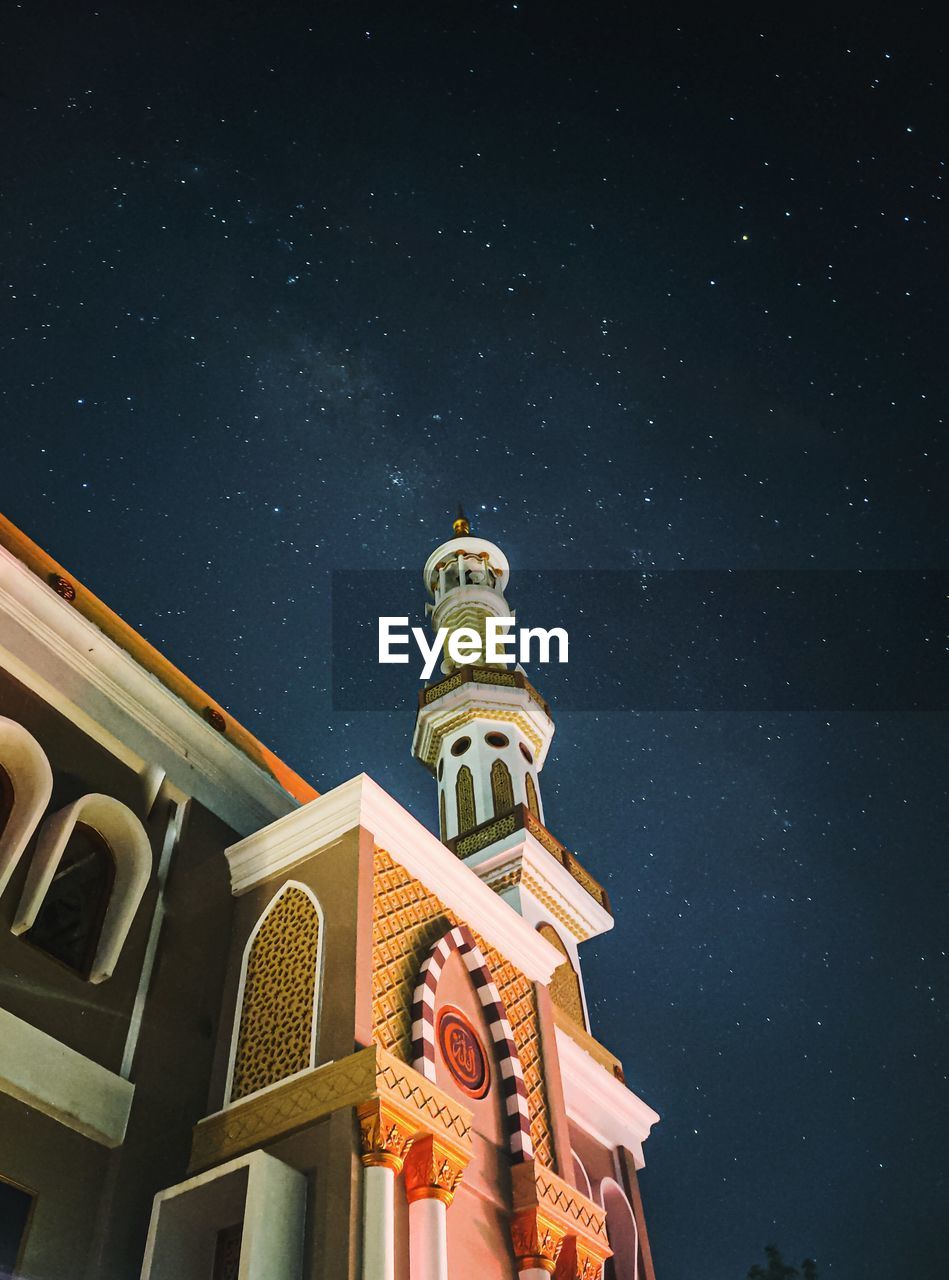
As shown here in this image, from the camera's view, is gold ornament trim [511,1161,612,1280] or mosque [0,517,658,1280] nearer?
mosque [0,517,658,1280]

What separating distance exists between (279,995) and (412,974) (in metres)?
0.83

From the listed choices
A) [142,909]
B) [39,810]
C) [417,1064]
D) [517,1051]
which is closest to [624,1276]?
[517,1051]

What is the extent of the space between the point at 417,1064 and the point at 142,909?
207 centimetres

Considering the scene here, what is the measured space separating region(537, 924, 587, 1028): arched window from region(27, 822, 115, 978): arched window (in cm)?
639

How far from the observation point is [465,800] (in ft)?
49.9

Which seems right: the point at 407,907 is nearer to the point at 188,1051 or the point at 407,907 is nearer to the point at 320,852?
the point at 320,852

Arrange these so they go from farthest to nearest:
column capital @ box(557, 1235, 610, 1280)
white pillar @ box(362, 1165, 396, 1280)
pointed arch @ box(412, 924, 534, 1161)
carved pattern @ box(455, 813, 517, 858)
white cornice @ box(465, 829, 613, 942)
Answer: carved pattern @ box(455, 813, 517, 858) → white cornice @ box(465, 829, 613, 942) → column capital @ box(557, 1235, 610, 1280) → pointed arch @ box(412, 924, 534, 1161) → white pillar @ box(362, 1165, 396, 1280)

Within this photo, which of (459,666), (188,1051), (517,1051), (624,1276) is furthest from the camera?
(459,666)

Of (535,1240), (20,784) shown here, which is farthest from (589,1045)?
(20,784)

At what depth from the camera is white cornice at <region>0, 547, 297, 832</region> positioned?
7051 mm

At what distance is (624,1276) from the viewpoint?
1018 centimetres

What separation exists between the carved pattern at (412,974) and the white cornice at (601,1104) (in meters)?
2.32

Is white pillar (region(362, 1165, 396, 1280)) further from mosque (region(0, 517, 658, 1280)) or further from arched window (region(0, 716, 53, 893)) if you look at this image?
arched window (region(0, 716, 53, 893))

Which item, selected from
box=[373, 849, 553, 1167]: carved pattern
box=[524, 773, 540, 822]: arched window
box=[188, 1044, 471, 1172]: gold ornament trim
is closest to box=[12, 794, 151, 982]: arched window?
box=[188, 1044, 471, 1172]: gold ornament trim
